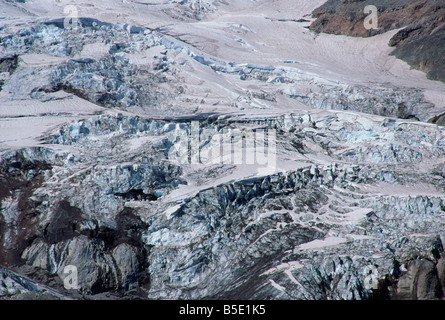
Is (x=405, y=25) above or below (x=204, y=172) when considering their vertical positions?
above

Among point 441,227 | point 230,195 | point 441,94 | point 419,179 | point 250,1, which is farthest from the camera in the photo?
point 250,1

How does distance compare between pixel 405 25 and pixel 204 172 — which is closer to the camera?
pixel 204 172

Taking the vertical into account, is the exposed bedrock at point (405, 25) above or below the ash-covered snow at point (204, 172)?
above

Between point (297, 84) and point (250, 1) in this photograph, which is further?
point (250, 1)

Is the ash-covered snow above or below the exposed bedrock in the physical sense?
below

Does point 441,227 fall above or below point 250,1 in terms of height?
below

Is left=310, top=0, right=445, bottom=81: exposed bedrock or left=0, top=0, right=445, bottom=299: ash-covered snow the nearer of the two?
left=0, top=0, right=445, bottom=299: ash-covered snow

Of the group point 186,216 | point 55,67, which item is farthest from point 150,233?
point 55,67

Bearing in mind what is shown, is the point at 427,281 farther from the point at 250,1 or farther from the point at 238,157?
the point at 250,1

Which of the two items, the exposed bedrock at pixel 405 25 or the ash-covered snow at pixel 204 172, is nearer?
the ash-covered snow at pixel 204 172
